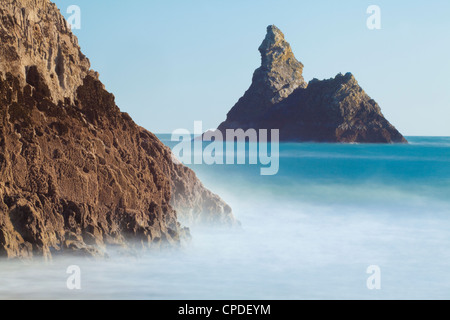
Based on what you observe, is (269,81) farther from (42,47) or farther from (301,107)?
(42,47)

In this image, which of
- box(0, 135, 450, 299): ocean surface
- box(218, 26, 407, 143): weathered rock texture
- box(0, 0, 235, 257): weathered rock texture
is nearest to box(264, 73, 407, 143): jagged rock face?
box(218, 26, 407, 143): weathered rock texture

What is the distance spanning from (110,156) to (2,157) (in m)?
2.39

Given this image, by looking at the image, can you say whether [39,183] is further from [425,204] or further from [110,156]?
[425,204]

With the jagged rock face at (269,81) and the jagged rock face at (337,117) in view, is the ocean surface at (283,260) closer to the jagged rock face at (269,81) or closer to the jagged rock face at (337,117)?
the jagged rock face at (337,117)

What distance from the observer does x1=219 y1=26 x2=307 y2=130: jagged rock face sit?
14775 centimetres

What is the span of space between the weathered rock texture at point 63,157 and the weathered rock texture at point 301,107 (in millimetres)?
109162

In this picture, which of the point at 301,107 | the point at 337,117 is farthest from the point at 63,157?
the point at 301,107

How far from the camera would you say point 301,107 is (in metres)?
136

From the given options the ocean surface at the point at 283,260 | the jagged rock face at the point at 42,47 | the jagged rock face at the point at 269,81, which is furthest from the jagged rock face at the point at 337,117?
the jagged rock face at the point at 42,47

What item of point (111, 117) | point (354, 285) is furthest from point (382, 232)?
point (111, 117)

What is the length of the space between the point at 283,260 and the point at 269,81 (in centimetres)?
13437

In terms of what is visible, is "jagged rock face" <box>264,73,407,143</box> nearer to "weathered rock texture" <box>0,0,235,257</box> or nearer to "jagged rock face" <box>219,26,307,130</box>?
"jagged rock face" <box>219,26,307,130</box>

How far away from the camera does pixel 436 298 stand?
1326cm

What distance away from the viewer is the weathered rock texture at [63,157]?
43.7 ft
